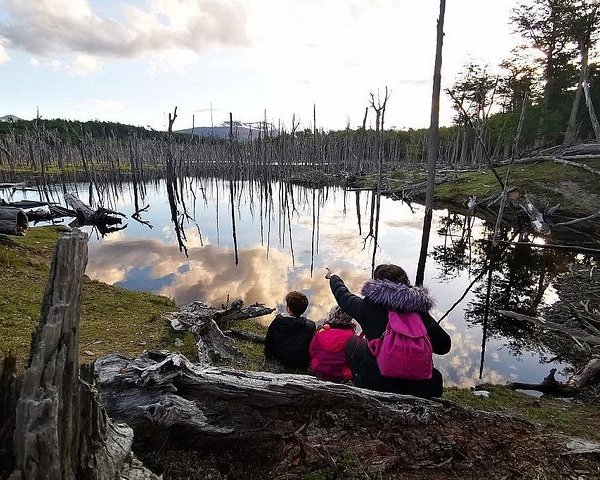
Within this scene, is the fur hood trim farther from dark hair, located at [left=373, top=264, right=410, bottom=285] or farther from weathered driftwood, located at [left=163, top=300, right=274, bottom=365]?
weathered driftwood, located at [left=163, top=300, right=274, bottom=365]

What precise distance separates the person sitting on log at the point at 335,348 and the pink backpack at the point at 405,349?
1.41 metres

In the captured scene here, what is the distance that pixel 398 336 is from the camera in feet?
→ 13.6

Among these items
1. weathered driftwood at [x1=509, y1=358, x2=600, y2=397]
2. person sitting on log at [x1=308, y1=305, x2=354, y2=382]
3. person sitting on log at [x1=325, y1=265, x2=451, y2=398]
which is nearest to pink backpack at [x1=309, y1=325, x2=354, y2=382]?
person sitting on log at [x1=308, y1=305, x2=354, y2=382]

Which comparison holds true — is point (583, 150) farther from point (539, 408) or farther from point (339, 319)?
point (339, 319)

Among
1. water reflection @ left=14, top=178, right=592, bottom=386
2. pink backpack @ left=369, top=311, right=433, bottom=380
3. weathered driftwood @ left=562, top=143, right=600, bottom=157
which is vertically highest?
weathered driftwood @ left=562, top=143, right=600, bottom=157

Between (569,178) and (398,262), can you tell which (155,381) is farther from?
(569,178)

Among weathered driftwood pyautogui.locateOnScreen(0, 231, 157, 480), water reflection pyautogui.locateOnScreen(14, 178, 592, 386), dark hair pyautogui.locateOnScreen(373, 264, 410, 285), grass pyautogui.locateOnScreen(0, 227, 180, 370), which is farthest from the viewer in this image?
water reflection pyautogui.locateOnScreen(14, 178, 592, 386)

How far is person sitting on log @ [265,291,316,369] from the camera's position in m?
6.34

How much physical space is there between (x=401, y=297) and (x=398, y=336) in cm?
43

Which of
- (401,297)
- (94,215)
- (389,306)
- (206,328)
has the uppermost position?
(401,297)

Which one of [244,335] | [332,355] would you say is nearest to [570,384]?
[332,355]

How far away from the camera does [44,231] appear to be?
60.5ft

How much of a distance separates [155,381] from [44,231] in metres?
18.6

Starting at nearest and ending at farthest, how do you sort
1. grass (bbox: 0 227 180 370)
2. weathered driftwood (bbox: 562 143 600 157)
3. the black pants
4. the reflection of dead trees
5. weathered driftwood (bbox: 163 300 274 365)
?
1. the black pants
2. grass (bbox: 0 227 180 370)
3. weathered driftwood (bbox: 163 300 274 365)
4. the reflection of dead trees
5. weathered driftwood (bbox: 562 143 600 157)
